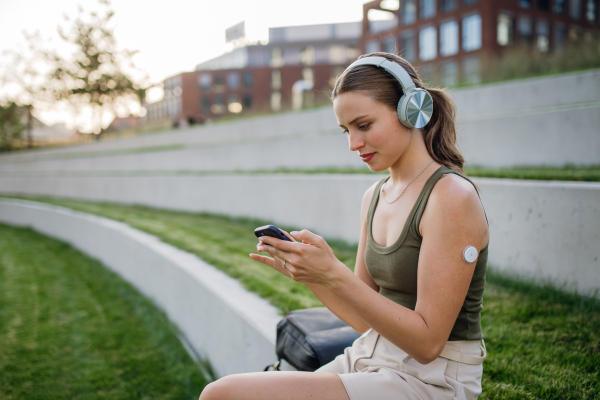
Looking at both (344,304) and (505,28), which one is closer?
(344,304)

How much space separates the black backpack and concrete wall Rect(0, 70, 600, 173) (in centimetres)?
97

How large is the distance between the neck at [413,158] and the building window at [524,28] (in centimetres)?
2676

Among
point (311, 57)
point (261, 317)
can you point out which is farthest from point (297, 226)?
point (311, 57)

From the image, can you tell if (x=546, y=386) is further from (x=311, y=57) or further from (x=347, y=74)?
(x=311, y=57)

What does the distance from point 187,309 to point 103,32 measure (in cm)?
2034

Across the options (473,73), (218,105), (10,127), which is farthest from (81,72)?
(218,105)

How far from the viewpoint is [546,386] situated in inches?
66.3

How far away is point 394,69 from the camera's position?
1354mm

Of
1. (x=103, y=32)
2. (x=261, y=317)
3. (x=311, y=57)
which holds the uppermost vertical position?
(x=311, y=57)

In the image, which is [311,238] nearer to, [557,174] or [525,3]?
[557,174]

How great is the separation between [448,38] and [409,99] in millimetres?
28451

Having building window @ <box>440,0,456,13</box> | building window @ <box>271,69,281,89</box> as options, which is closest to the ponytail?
building window @ <box>440,0,456,13</box>

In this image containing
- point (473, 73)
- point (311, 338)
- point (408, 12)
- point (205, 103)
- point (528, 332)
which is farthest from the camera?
point (205, 103)

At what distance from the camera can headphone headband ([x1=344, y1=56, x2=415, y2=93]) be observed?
4.40 feet
